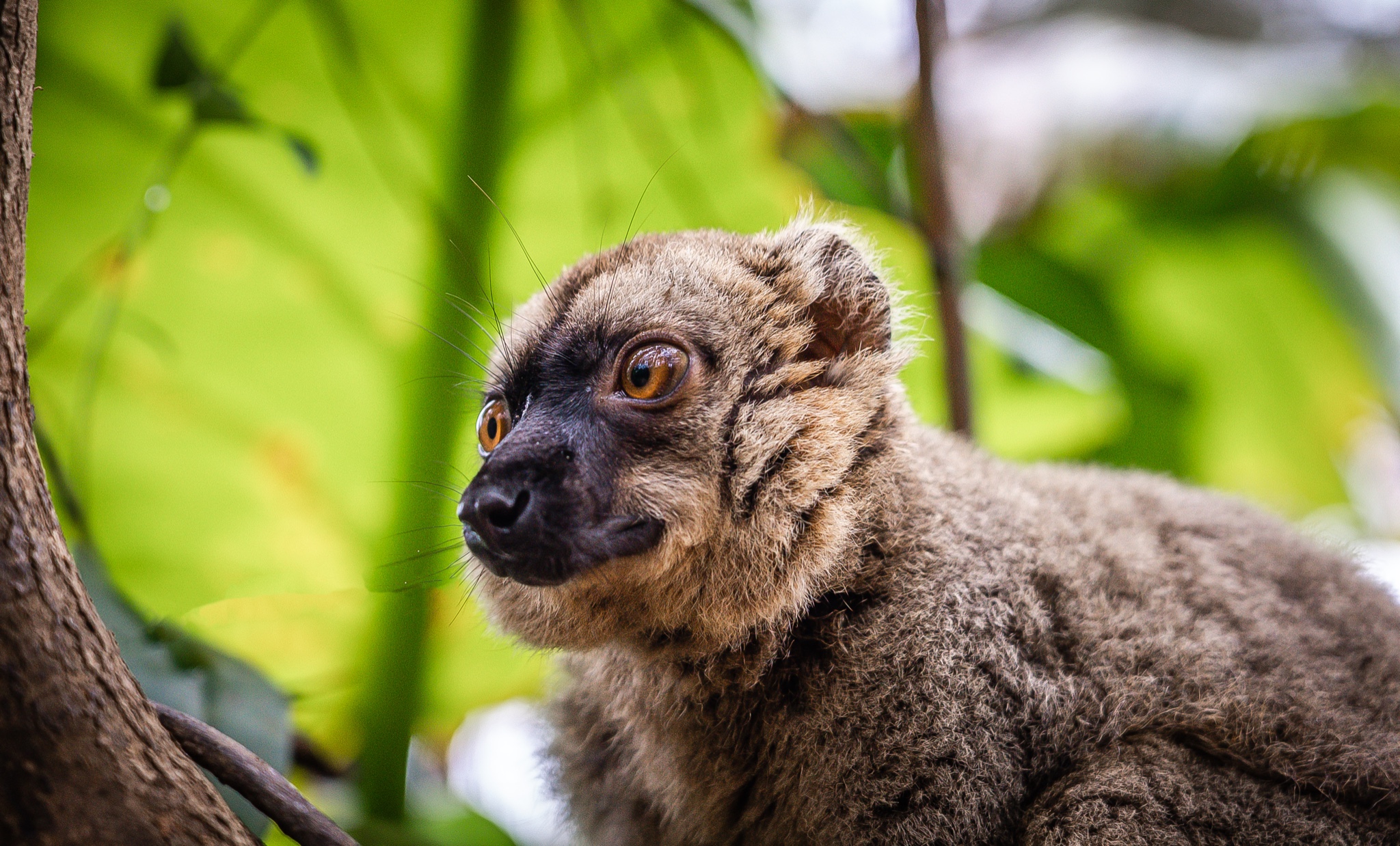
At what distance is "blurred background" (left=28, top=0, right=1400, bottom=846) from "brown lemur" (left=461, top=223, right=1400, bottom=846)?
666 millimetres

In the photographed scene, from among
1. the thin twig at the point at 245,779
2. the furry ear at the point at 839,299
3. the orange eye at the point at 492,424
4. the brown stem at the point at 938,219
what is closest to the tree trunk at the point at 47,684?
the thin twig at the point at 245,779

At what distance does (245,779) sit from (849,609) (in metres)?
1.13

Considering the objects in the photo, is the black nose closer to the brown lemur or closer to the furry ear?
the brown lemur

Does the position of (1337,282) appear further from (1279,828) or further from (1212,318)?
(1279,828)

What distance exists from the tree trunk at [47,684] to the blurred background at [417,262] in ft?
3.55

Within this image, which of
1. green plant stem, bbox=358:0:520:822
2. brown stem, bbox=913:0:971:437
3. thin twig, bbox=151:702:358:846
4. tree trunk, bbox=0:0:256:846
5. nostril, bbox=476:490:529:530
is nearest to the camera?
tree trunk, bbox=0:0:256:846

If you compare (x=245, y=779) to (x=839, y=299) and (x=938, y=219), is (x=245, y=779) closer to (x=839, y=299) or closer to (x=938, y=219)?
(x=839, y=299)

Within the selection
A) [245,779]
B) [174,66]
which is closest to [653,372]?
[245,779]

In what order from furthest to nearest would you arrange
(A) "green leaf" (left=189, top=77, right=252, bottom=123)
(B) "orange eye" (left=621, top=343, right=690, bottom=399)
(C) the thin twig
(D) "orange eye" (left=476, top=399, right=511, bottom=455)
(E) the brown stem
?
1. (E) the brown stem
2. (A) "green leaf" (left=189, top=77, right=252, bottom=123)
3. (D) "orange eye" (left=476, top=399, right=511, bottom=455)
4. (B) "orange eye" (left=621, top=343, right=690, bottom=399)
5. (C) the thin twig

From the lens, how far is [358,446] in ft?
11.5

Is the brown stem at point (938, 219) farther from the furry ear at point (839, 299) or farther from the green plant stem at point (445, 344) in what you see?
the green plant stem at point (445, 344)

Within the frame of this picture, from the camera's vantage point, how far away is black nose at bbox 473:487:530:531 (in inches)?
67.1

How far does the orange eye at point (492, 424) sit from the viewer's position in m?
2.12

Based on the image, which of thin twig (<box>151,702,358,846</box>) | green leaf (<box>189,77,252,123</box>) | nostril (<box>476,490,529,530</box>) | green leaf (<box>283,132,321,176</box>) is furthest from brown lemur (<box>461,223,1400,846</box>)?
green leaf (<box>189,77,252,123</box>)
